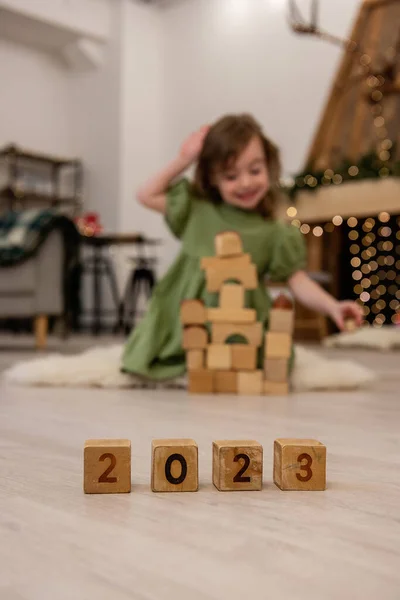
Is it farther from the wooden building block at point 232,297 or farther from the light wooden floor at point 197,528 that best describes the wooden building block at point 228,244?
the light wooden floor at point 197,528

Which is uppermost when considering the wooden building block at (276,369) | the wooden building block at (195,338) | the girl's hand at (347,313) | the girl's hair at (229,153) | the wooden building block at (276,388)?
the girl's hair at (229,153)

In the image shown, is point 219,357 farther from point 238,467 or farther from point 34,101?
point 34,101

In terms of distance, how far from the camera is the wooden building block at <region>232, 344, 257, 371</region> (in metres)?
1.59

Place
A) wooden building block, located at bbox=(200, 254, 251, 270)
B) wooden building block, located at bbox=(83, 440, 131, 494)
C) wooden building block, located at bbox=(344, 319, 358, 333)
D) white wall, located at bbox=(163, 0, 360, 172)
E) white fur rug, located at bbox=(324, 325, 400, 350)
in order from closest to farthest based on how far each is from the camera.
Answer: wooden building block, located at bbox=(83, 440, 131, 494) < wooden building block, located at bbox=(344, 319, 358, 333) < wooden building block, located at bbox=(200, 254, 251, 270) < white fur rug, located at bbox=(324, 325, 400, 350) < white wall, located at bbox=(163, 0, 360, 172)

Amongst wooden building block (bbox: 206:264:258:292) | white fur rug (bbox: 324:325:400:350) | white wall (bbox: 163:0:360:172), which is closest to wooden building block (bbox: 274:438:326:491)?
wooden building block (bbox: 206:264:258:292)

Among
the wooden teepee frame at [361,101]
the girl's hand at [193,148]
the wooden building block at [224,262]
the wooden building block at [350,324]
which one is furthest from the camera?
the wooden teepee frame at [361,101]

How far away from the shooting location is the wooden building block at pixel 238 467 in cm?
69

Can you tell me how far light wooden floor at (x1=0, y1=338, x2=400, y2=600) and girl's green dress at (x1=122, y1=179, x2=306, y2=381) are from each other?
0.67 meters

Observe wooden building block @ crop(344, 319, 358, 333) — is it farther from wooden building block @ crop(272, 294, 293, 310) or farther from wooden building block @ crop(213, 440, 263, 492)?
wooden building block @ crop(213, 440, 263, 492)

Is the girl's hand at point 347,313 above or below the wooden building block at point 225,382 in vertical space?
above

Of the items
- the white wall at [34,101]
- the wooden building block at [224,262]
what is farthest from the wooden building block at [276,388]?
Answer: the white wall at [34,101]

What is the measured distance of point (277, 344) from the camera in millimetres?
1582

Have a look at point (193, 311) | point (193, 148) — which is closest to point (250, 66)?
point (193, 148)

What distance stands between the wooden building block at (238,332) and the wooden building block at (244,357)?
2cm
